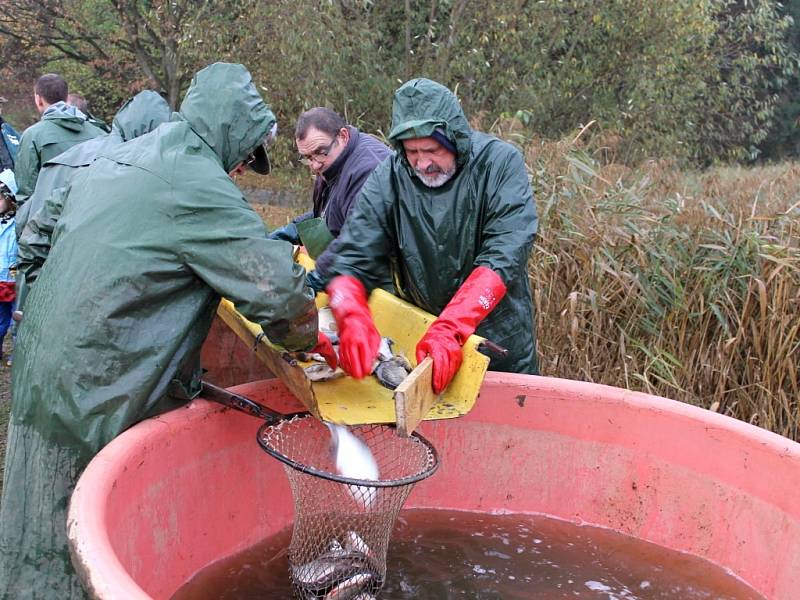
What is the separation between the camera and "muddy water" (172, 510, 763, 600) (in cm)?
279

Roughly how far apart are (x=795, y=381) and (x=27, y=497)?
303 centimetres

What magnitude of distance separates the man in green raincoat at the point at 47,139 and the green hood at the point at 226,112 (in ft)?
7.90

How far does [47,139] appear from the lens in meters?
4.73

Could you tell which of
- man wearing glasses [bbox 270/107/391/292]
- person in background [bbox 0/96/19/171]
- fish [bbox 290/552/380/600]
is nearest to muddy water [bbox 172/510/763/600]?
fish [bbox 290/552/380/600]

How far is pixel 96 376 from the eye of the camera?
7.57 ft

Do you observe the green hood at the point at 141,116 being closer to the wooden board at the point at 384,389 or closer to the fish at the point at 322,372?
the wooden board at the point at 384,389

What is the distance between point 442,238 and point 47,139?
2628mm

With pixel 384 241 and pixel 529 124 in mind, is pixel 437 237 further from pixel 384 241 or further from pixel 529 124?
pixel 529 124

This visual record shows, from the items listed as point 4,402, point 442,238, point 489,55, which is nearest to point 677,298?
point 442,238

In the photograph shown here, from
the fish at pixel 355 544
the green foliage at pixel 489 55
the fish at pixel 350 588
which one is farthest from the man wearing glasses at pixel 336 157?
the green foliage at pixel 489 55

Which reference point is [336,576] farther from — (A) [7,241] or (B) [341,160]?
(A) [7,241]

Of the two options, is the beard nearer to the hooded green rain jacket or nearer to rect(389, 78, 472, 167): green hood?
rect(389, 78, 472, 167): green hood

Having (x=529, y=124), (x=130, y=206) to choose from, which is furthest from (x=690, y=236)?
(x=529, y=124)

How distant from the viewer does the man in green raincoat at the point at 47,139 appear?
4.73m
